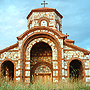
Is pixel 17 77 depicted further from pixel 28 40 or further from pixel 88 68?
pixel 88 68

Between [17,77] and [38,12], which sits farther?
[38,12]

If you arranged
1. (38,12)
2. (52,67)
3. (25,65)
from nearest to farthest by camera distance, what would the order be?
1. (25,65)
2. (52,67)
3. (38,12)

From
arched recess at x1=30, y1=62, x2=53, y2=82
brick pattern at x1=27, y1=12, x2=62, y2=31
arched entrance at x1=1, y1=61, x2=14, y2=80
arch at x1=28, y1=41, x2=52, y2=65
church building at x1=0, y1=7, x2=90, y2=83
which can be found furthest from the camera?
brick pattern at x1=27, y1=12, x2=62, y2=31

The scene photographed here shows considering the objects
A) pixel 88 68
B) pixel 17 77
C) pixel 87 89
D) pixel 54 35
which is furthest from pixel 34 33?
pixel 87 89

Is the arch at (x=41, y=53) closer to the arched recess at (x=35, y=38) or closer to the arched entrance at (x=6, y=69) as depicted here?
the arched recess at (x=35, y=38)

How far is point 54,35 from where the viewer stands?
1777 cm

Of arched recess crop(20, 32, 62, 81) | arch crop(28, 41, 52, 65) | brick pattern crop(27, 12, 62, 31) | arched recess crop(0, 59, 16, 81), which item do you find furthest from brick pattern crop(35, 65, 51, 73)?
brick pattern crop(27, 12, 62, 31)

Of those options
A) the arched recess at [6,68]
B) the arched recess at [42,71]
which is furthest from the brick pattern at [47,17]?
the arched recess at [6,68]

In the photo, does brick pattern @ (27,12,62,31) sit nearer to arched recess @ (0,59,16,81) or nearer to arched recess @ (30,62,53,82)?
arched recess @ (30,62,53,82)

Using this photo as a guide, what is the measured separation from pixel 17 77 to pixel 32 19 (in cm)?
721

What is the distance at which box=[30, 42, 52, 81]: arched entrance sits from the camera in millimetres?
18859

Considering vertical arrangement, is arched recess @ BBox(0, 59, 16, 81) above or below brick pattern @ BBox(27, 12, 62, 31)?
below

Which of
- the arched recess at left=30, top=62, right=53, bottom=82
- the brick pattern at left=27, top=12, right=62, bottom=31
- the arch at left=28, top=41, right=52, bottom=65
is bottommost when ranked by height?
the arched recess at left=30, top=62, right=53, bottom=82

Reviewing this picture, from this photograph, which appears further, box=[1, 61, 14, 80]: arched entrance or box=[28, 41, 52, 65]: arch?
box=[28, 41, 52, 65]: arch
